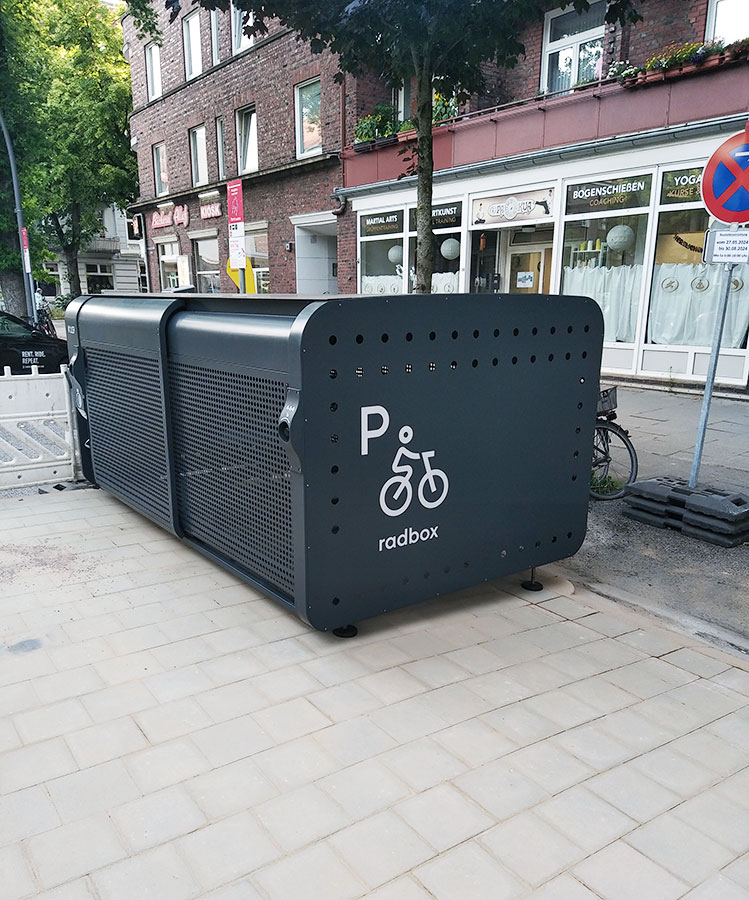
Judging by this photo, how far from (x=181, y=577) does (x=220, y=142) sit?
804 inches

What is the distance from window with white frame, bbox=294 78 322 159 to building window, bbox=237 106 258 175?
7.65ft

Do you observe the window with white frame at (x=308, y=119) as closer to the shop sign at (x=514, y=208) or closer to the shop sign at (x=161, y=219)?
the shop sign at (x=514, y=208)

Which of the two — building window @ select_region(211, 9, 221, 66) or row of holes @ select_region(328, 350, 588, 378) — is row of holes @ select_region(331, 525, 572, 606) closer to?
row of holes @ select_region(328, 350, 588, 378)

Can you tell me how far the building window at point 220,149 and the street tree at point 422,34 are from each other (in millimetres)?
14939

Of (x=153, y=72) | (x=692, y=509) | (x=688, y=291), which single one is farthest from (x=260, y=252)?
(x=692, y=509)

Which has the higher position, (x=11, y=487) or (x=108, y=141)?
(x=108, y=141)

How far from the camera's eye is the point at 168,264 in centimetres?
2608

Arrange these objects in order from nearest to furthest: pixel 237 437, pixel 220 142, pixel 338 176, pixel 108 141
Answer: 1. pixel 237 437
2. pixel 338 176
3. pixel 220 142
4. pixel 108 141

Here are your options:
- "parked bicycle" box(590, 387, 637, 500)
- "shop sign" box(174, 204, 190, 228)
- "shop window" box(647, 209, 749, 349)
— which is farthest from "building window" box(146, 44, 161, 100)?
"parked bicycle" box(590, 387, 637, 500)

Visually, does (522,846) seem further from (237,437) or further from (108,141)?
(108,141)

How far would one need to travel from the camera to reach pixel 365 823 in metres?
2.30

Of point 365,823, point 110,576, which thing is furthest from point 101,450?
point 365,823

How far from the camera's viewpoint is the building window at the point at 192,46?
72.9ft

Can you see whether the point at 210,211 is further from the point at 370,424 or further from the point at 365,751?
the point at 365,751
